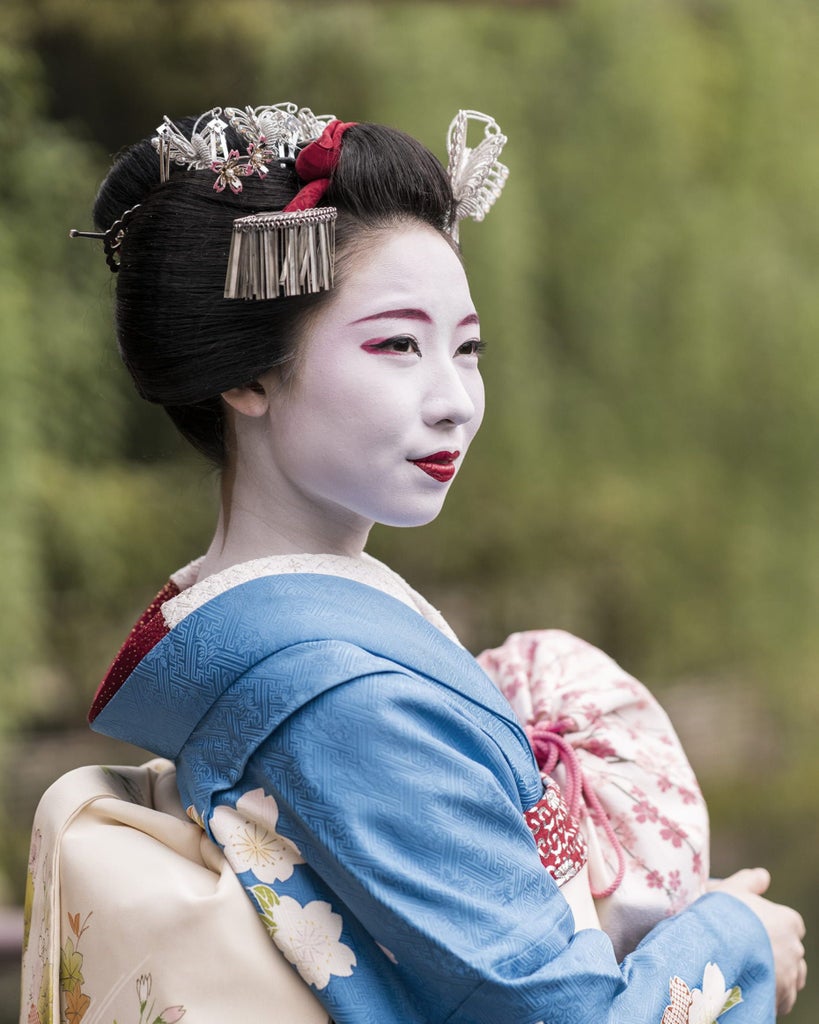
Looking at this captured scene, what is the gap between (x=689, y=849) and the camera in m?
0.98

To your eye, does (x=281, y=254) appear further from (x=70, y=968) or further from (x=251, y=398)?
(x=70, y=968)

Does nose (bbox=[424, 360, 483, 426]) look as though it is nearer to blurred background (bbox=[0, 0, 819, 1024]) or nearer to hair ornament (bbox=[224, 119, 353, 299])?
hair ornament (bbox=[224, 119, 353, 299])

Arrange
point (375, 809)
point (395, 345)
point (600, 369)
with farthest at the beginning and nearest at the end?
point (600, 369), point (395, 345), point (375, 809)

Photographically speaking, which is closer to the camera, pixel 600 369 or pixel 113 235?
pixel 113 235

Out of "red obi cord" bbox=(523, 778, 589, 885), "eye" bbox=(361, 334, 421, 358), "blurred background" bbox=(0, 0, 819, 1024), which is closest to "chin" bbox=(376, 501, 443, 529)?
"eye" bbox=(361, 334, 421, 358)

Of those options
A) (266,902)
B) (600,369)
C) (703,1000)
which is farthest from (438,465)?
(600,369)

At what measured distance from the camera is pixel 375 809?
77 centimetres

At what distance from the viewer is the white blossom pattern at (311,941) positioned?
794mm

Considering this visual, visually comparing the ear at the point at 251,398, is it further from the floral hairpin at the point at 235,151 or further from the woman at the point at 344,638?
the floral hairpin at the point at 235,151

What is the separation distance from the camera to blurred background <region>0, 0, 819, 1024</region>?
3.73 metres

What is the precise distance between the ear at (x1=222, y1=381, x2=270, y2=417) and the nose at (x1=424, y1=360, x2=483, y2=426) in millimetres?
118

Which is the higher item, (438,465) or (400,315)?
(400,315)

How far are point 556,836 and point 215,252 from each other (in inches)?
18.5

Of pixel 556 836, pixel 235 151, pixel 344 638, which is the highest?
pixel 235 151
